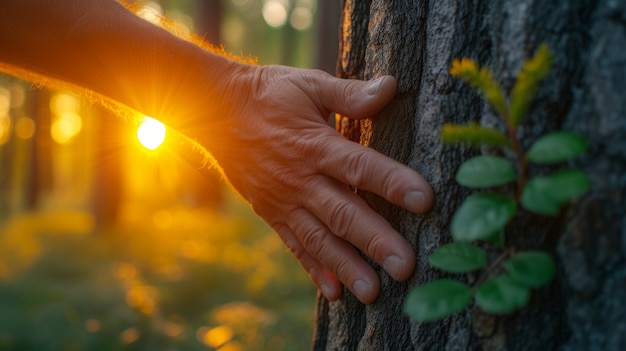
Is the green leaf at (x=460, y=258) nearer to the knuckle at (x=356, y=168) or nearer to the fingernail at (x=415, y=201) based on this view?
the fingernail at (x=415, y=201)

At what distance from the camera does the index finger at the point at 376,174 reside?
3.89ft

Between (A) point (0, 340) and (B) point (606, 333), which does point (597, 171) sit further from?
(A) point (0, 340)

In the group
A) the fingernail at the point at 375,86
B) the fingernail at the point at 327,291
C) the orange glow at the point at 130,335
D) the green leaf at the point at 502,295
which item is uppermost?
the orange glow at the point at 130,335

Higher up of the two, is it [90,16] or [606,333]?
[90,16]

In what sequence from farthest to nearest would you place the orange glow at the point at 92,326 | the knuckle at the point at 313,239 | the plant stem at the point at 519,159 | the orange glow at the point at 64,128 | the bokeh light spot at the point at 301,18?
the orange glow at the point at 64,128, the bokeh light spot at the point at 301,18, the orange glow at the point at 92,326, the knuckle at the point at 313,239, the plant stem at the point at 519,159

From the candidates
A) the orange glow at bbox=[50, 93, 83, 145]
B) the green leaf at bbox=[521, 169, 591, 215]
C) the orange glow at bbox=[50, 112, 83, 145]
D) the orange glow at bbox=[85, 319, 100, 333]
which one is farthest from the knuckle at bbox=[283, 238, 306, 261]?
the orange glow at bbox=[50, 112, 83, 145]

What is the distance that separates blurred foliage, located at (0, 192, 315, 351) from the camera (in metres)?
4.79

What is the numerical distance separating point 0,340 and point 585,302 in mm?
5297

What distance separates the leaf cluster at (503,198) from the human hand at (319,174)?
1.00 ft

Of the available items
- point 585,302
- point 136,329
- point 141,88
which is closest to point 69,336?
point 136,329

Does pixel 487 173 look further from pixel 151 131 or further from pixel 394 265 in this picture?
pixel 151 131

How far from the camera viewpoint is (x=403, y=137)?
1.32m

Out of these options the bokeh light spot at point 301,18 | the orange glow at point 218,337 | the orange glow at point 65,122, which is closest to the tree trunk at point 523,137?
the orange glow at point 218,337

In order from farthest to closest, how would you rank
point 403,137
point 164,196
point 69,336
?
point 164,196 → point 69,336 → point 403,137
